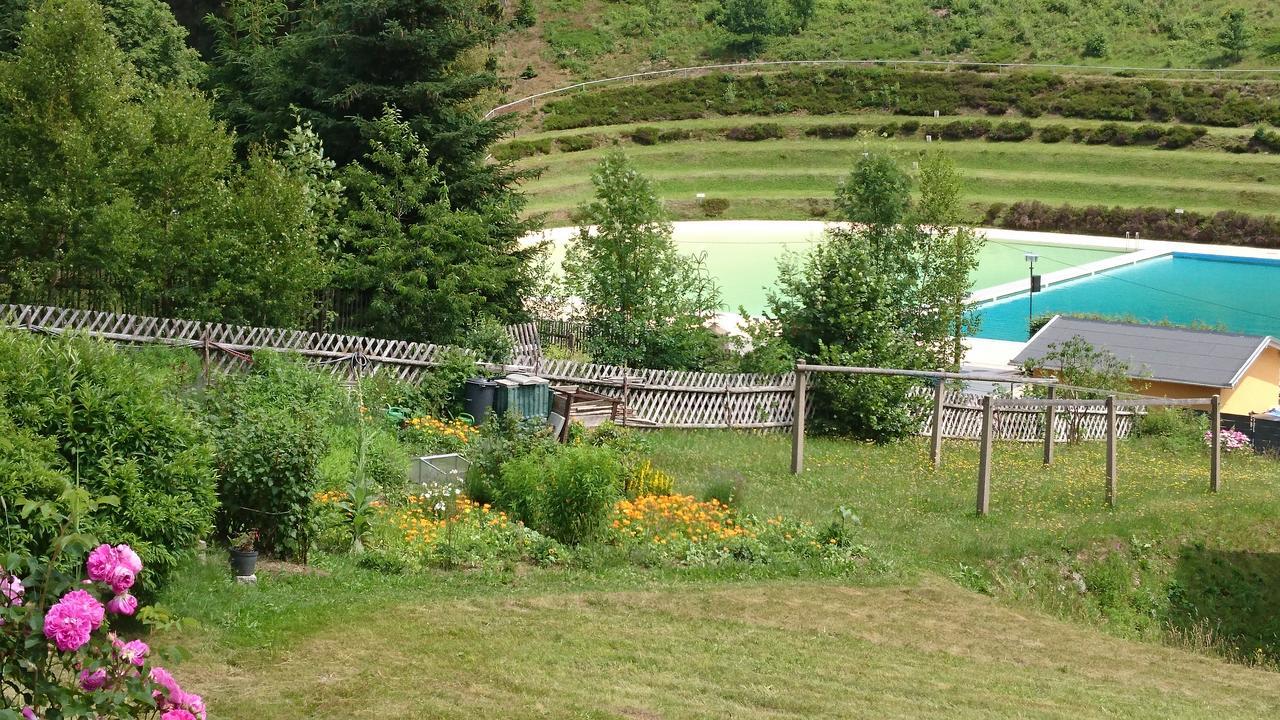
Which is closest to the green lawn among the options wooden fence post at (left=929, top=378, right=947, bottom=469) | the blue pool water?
wooden fence post at (left=929, top=378, right=947, bottom=469)

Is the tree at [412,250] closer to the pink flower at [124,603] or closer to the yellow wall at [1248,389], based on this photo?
the yellow wall at [1248,389]

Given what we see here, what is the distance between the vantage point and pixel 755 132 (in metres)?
72.3

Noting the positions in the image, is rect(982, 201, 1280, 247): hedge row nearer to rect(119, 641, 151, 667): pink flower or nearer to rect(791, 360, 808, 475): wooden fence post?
rect(791, 360, 808, 475): wooden fence post

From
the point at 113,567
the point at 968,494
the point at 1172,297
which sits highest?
the point at 1172,297

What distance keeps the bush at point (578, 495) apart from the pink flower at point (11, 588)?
7237 mm

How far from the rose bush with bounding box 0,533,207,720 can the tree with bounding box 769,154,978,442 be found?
1609cm

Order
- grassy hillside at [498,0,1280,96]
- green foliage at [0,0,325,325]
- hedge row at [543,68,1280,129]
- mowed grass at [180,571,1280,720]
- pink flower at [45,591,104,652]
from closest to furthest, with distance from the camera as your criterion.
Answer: pink flower at [45,591,104,652], mowed grass at [180,571,1280,720], green foliage at [0,0,325,325], hedge row at [543,68,1280,129], grassy hillside at [498,0,1280,96]

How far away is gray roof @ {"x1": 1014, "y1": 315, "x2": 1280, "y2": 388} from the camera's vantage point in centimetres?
2744

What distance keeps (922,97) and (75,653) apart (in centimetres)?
7462

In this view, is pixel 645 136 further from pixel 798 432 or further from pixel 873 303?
pixel 798 432

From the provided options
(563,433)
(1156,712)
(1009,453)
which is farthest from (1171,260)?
(1156,712)

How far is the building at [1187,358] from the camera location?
27359 millimetres

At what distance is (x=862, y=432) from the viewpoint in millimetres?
20312

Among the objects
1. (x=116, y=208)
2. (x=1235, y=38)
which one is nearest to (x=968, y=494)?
(x=116, y=208)
